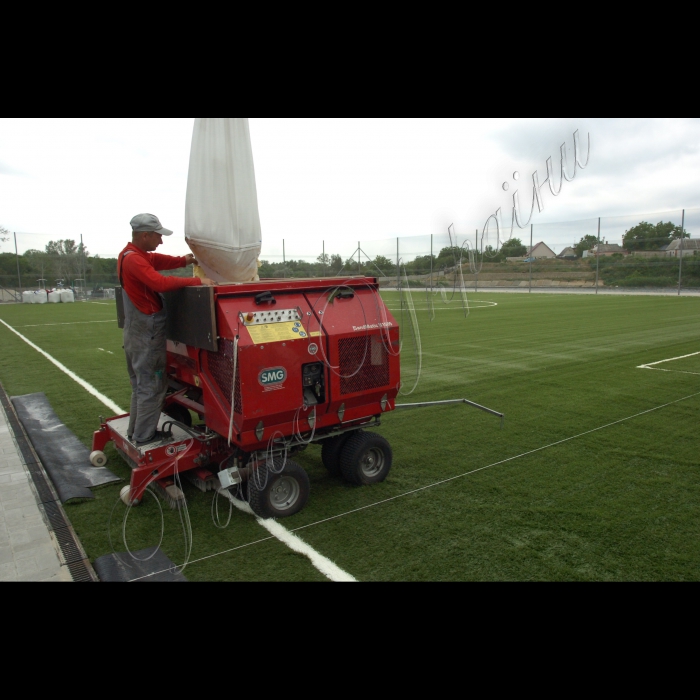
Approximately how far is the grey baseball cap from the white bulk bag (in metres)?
0.40

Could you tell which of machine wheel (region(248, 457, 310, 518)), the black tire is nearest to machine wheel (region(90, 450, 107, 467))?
the black tire

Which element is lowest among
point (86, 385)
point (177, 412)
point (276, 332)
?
point (86, 385)

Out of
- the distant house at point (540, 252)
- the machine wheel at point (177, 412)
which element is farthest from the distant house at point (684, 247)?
the machine wheel at point (177, 412)

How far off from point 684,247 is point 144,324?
119ft

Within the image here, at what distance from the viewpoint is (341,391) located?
4.43m

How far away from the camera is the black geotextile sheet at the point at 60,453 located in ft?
16.0

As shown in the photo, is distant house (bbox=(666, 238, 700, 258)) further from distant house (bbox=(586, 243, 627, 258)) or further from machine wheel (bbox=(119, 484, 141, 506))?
machine wheel (bbox=(119, 484, 141, 506))

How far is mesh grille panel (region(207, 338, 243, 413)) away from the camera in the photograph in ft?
12.8

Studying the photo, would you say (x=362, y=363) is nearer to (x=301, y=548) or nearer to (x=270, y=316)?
(x=270, y=316)

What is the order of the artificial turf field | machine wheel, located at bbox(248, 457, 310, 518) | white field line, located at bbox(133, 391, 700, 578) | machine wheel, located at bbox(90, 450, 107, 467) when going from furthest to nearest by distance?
1. machine wheel, located at bbox(90, 450, 107, 467)
2. machine wheel, located at bbox(248, 457, 310, 518)
3. white field line, located at bbox(133, 391, 700, 578)
4. the artificial turf field

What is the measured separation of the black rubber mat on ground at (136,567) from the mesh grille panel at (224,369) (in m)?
1.11

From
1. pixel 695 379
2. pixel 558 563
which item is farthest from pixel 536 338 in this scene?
pixel 558 563

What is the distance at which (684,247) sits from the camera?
→ 3272 cm

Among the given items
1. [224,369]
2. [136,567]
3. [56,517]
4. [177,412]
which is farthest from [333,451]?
[56,517]
